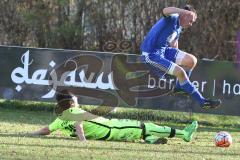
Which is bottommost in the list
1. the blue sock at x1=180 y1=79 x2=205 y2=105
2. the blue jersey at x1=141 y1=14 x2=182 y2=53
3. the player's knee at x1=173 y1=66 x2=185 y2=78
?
the blue sock at x1=180 y1=79 x2=205 y2=105

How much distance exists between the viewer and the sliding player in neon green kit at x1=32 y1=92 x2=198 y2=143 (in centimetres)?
1031

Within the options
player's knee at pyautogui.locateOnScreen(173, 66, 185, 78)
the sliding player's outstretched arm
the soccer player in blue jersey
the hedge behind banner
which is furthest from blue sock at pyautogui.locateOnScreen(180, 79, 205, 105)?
the hedge behind banner

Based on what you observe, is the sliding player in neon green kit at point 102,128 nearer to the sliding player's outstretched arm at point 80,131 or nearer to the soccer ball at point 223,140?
the sliding player's outstretched arm at point 80,131

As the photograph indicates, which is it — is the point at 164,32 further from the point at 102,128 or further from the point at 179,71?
the point at 102,128

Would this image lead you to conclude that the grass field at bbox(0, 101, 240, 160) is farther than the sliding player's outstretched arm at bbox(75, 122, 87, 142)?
No

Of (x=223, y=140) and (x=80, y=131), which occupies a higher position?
(x=80, y=131)

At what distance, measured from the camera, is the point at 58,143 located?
393 inches

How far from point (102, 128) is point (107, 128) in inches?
3.1

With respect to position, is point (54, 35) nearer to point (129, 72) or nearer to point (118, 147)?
point (129, 72)

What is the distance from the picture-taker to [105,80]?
15.4 m

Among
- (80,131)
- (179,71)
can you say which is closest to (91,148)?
(80,131)

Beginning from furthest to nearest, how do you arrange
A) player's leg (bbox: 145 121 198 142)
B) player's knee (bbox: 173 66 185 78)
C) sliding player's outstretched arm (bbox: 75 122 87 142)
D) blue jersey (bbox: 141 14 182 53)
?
blue jersey (bbox: 141 14 182 53)
player's knee (bbox: 173 66 185 78)
player's leg (bbox: 145 121 198 142)
sliding player's outstretched arm (bbox: 75 122 87 142)

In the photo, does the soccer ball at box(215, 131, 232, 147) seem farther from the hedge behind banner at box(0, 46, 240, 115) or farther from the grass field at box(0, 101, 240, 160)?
the hedge behind banner at box(0, 46, 240, 115)

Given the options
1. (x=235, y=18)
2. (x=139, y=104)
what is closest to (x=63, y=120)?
(x=139, y=104)
